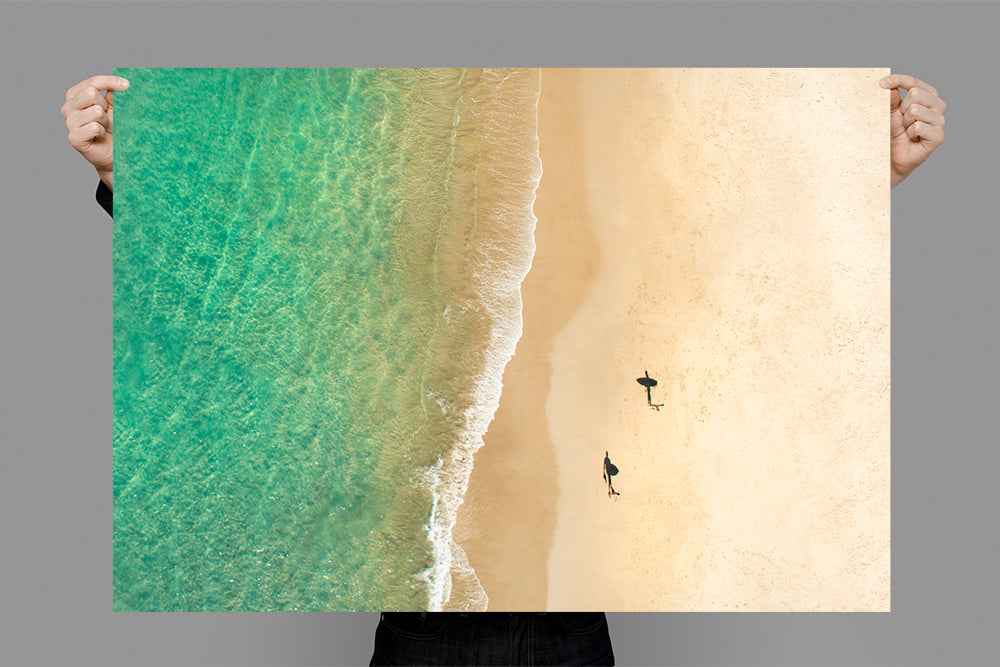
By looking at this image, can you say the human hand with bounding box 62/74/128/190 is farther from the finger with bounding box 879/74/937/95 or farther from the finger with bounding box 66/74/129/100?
the finger with bounding box 879/74/937/95

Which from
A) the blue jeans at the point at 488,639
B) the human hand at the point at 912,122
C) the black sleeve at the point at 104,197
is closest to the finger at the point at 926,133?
the human hand at the point at 912,122

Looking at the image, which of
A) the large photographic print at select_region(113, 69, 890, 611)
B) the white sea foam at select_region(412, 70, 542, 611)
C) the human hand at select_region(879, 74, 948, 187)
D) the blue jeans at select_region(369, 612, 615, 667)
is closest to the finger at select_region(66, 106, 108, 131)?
the large photographic print at select_region(113, 69, 890, 611)

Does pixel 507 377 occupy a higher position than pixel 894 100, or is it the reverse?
pixel 894 100

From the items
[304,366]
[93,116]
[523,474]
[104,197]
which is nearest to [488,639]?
[523,474]

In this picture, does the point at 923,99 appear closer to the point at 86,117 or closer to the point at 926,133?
the point at 926,133

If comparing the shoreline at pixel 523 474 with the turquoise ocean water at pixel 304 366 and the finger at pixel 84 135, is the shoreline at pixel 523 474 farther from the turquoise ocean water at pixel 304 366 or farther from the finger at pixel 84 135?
the finger at pixel 84 135

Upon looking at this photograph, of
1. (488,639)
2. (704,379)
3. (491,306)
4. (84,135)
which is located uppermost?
(84,135)

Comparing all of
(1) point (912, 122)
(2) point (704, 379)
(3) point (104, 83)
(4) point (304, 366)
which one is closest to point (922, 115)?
(1) point (912, 122)

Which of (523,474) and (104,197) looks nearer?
(523,474)
